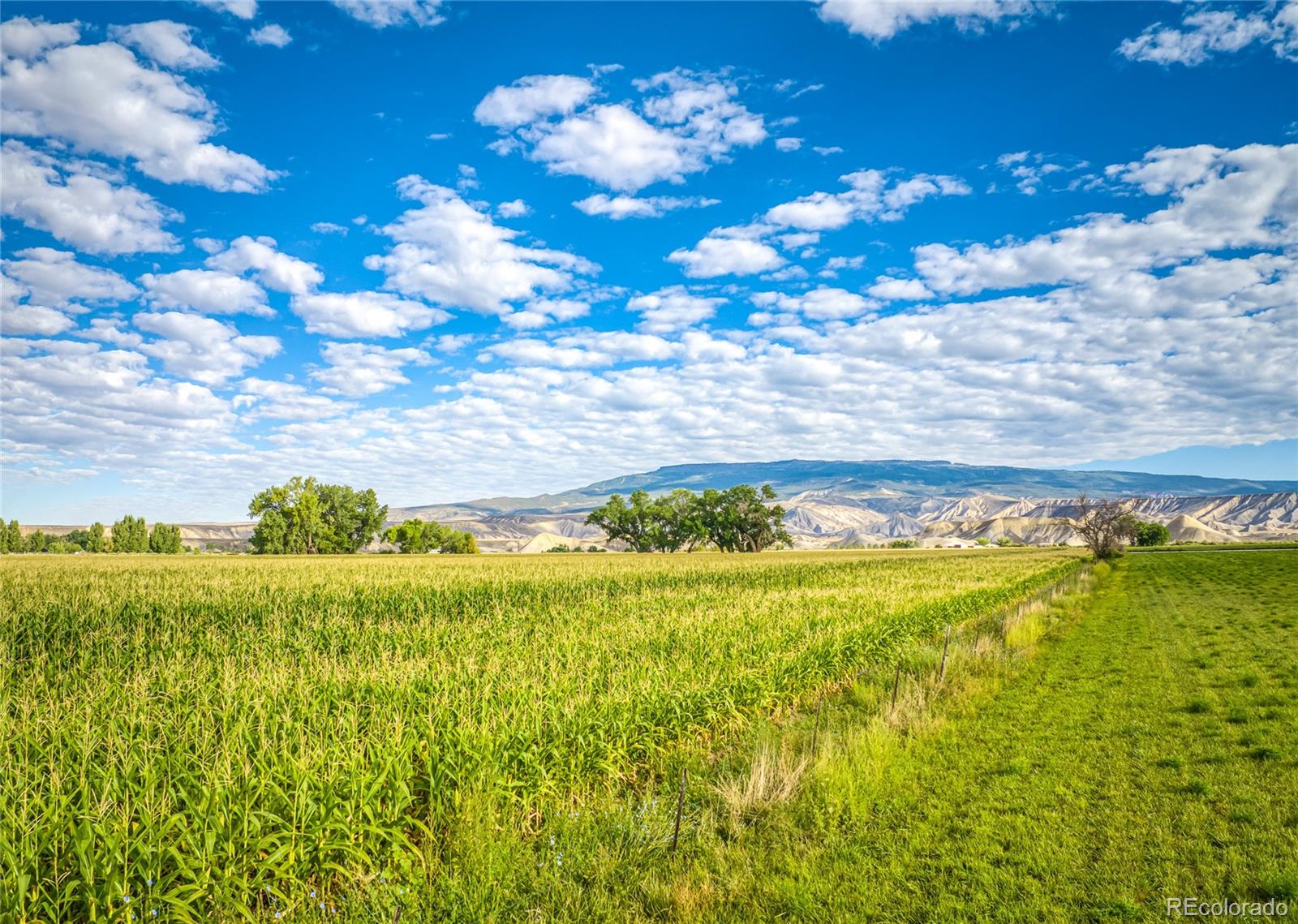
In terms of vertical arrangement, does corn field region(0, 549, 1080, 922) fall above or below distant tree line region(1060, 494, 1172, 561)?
above

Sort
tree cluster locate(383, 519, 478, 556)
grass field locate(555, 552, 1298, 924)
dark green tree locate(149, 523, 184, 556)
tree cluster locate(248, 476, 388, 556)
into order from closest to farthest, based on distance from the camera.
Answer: grass field locate(555, 552, 1298, 924), tree cluster locate(248, 476, 388, 556), tree cluster locate(383, 519, 478, 556), dark green tree locate(149, 523, 184, 556)

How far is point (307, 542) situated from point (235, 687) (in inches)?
4665

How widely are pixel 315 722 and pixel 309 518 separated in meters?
118

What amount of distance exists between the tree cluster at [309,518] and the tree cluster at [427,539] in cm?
Result: 1266

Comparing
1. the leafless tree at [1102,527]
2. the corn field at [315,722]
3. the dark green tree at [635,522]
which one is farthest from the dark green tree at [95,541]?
the leafless tree at [1102,527]

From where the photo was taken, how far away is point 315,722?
8047 mm

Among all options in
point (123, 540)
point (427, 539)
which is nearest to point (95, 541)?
point (123, 540)

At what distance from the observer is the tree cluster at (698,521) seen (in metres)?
126

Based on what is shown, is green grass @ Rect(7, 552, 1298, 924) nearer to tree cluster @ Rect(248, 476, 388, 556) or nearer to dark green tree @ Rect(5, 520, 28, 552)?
tree cluster @ Rect(248, 476, 388, 556)

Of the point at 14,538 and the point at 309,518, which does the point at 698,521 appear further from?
the point at 14,538

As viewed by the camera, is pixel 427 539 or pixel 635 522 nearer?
pixel 635 522

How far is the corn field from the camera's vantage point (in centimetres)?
516

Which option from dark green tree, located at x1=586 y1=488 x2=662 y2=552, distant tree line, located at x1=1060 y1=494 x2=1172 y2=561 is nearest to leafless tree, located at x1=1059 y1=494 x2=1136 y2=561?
distant tree line, located at x1=1060 y1=494 x2=1172 y2=561

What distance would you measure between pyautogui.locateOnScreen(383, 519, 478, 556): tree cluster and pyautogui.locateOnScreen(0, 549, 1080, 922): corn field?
12341 cm
